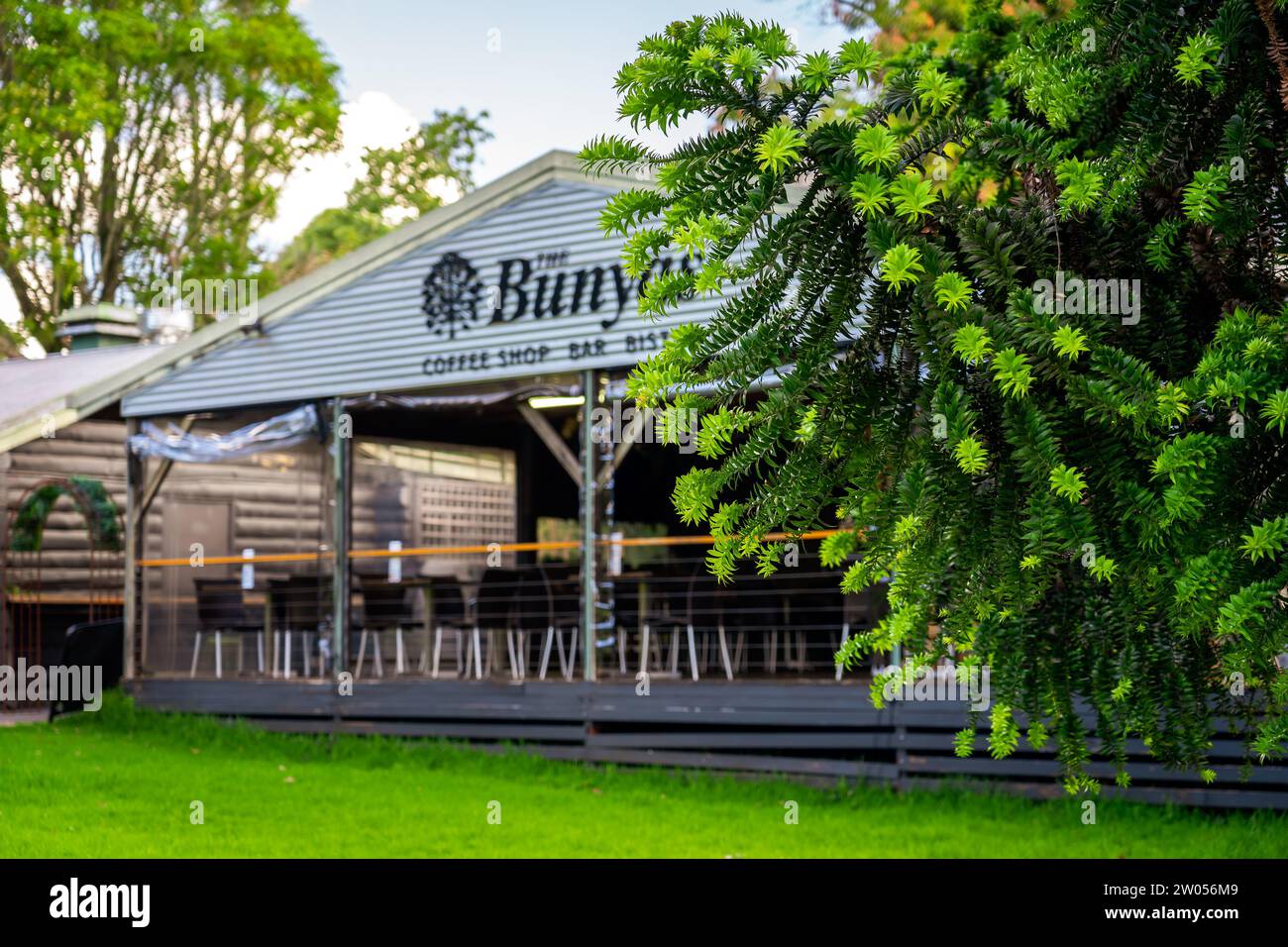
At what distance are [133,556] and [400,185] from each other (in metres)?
21.7

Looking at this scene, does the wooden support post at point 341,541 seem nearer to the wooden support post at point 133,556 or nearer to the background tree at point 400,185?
the wooden support post at point 133,556

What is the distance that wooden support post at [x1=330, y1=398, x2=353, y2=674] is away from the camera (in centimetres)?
1307

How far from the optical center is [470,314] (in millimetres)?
12469

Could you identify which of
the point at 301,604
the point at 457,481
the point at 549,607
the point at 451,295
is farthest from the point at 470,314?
the point at 457,481

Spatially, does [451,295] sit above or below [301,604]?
above

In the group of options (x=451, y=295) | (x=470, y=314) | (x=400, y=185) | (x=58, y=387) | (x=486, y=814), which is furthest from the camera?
(x=400, y=185)

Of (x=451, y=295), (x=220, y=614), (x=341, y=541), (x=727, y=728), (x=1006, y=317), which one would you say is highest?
(x=451, y=295)

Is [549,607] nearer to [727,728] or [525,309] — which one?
[727,728]

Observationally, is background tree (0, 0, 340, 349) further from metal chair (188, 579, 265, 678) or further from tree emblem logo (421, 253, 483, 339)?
tree emblem logo (421, 253, 483, 339)

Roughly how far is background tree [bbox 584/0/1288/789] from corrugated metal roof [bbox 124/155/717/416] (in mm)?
7855

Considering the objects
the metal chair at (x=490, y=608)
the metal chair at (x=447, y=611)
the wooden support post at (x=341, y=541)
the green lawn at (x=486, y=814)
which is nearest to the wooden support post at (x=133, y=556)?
the green lawn at (x=486, y=814)

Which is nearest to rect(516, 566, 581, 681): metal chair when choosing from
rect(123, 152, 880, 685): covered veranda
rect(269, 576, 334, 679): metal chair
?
rect(123, 152, 880, 685): covered veranda

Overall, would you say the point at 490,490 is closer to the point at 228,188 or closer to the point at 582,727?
the point at 582,727
